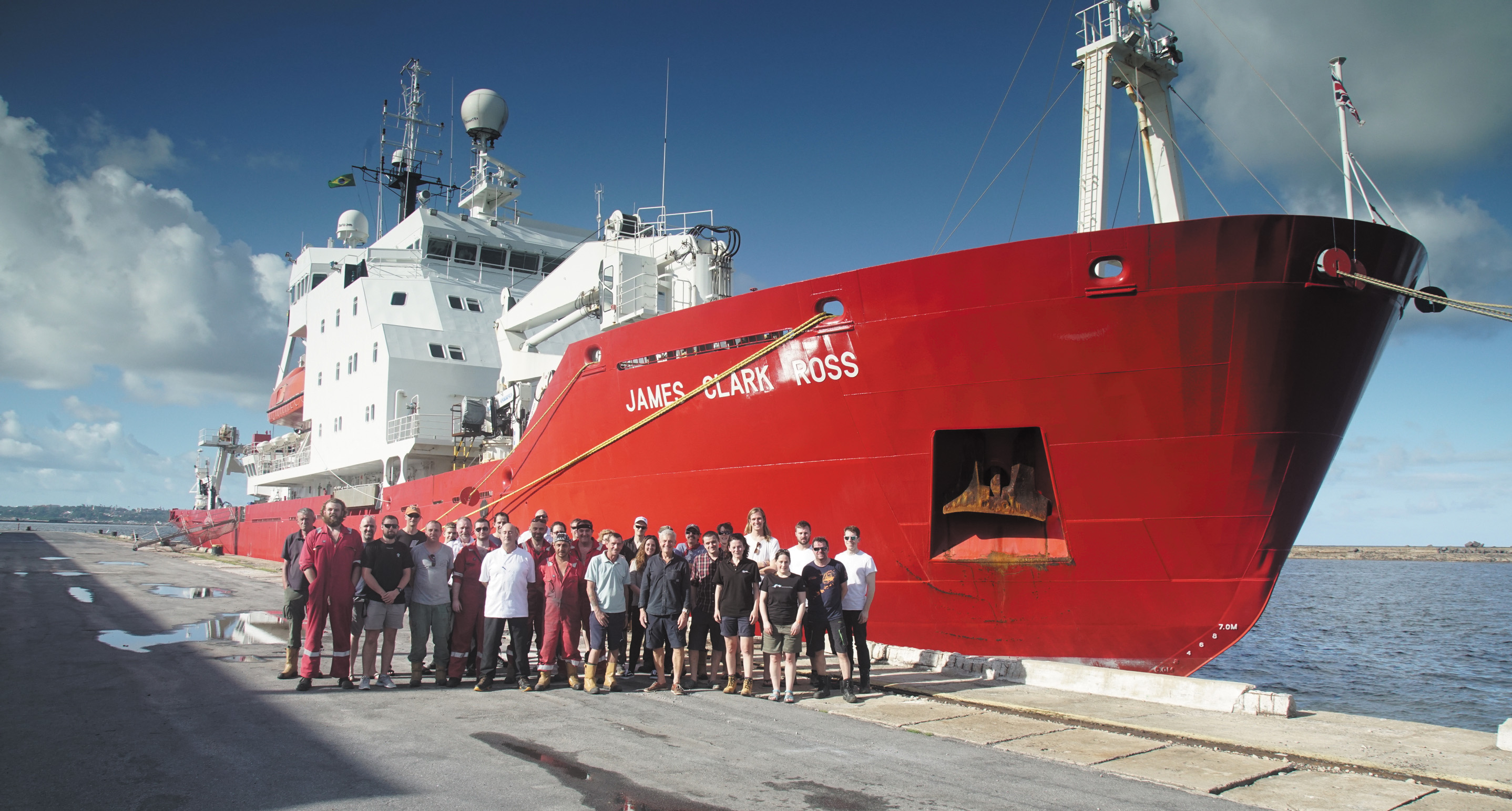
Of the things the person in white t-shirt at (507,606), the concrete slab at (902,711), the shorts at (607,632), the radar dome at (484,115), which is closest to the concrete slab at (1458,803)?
the concrete slab at (902,711)

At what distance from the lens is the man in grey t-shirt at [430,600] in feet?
22.9

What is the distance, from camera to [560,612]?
278 inches

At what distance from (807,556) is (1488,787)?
14.1 feet

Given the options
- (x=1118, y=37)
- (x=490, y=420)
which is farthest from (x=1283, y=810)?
(x=490, y=420)

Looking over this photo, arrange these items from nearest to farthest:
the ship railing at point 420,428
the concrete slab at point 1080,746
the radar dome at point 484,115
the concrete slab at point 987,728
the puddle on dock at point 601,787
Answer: the puddle on dock at point 601,787 → the concrete slab at point 1080,746 → the concrete slab at point 987,728 → the ship railing at point 420,428 → the radar dome at point 484,115

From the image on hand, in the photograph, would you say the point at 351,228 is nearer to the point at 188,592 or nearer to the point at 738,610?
the point at 188,592

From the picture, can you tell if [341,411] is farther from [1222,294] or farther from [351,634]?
[1222,294]

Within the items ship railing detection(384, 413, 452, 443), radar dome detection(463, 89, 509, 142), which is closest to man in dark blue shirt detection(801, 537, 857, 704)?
ship railing detection(384, 413, 452, 443)

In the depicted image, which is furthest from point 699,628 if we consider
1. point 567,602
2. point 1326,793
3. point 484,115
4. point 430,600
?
point 484,115

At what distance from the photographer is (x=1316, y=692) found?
12.9 m

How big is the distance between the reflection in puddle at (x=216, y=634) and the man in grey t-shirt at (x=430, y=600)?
3.13m

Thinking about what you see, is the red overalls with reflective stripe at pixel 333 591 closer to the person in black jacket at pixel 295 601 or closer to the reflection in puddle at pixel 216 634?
the person in black jacket at pixel 295 601

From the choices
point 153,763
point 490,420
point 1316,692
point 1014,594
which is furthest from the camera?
point 490,420

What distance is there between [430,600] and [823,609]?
3180mm
